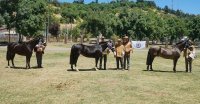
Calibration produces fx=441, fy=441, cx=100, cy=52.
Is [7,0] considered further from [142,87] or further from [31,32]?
[142,87]

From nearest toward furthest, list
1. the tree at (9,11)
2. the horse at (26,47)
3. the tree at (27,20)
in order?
the horse at (26,47)
the tree at (27,20)
the tree at (9,11)

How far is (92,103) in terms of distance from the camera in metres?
14.7

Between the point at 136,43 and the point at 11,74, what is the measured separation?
171 ft

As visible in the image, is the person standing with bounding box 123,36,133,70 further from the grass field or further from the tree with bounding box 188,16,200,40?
the tree with bounding box 188,16,200,40

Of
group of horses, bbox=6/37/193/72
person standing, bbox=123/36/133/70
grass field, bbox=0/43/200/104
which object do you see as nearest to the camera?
grass field, bbox=0/43/200/104

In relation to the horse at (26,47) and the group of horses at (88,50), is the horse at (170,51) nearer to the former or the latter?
the group of horses at (88,50)

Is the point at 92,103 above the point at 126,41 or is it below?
below

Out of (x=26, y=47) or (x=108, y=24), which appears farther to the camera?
(x=108, y=24)

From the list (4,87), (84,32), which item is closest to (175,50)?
(4,87)

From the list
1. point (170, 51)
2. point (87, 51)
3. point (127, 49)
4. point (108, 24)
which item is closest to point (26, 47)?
point (87, 51)

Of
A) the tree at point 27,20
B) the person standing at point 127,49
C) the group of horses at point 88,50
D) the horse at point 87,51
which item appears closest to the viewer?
the horse at point 87,51

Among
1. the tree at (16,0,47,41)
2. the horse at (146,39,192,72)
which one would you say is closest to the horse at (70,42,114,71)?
the horse at (146,39,192,72)

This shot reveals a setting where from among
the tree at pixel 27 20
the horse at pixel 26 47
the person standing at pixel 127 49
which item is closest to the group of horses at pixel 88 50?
the horse at pixel 26 47

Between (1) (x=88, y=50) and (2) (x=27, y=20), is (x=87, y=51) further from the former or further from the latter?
(2) (x=27, y=20)
